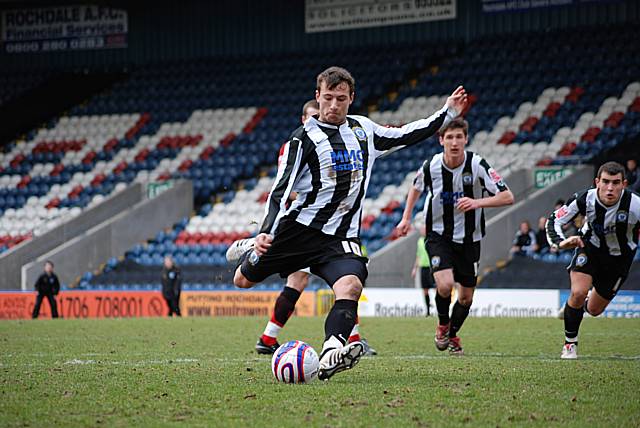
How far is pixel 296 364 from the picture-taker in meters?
8.02

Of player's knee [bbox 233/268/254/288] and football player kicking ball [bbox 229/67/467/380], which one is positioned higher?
football player kicking ball [bbox 229/67/467/380]

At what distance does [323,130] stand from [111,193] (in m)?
25.9

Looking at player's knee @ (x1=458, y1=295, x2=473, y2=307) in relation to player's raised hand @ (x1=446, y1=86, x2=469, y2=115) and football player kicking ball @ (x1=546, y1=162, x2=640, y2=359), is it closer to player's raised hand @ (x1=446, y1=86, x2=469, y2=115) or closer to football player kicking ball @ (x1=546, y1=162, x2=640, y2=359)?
football player kicking ball @ (x1=546, y1=162, x2=640, y2=359)

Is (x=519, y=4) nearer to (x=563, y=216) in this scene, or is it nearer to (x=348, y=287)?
(x=563, y=216)

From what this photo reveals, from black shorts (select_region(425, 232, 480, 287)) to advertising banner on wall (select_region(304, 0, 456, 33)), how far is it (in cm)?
2239

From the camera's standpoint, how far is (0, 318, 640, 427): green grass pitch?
6344 millimetres

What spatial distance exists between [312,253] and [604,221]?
3.74 metres

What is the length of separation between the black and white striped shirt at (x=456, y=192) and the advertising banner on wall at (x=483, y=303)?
1168 cm

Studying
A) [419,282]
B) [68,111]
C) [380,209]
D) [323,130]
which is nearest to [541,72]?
[380,209]

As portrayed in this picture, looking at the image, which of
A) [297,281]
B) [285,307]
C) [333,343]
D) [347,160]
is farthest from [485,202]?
[333,343]

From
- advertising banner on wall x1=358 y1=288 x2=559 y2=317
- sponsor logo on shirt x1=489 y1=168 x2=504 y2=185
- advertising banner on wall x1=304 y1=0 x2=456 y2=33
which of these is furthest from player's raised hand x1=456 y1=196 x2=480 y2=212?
advertising banner on wall x1=304 y1=0 x2=456 y2=33

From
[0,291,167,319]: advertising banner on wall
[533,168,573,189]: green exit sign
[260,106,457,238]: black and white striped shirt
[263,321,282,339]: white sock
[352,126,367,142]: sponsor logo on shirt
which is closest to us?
[260,106,457,238]: black and white striped shirt

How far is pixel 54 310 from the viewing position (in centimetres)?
2662

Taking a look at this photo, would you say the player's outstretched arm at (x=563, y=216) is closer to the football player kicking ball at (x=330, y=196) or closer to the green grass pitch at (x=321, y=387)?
the green grass pitch at (x=321, y=387)
